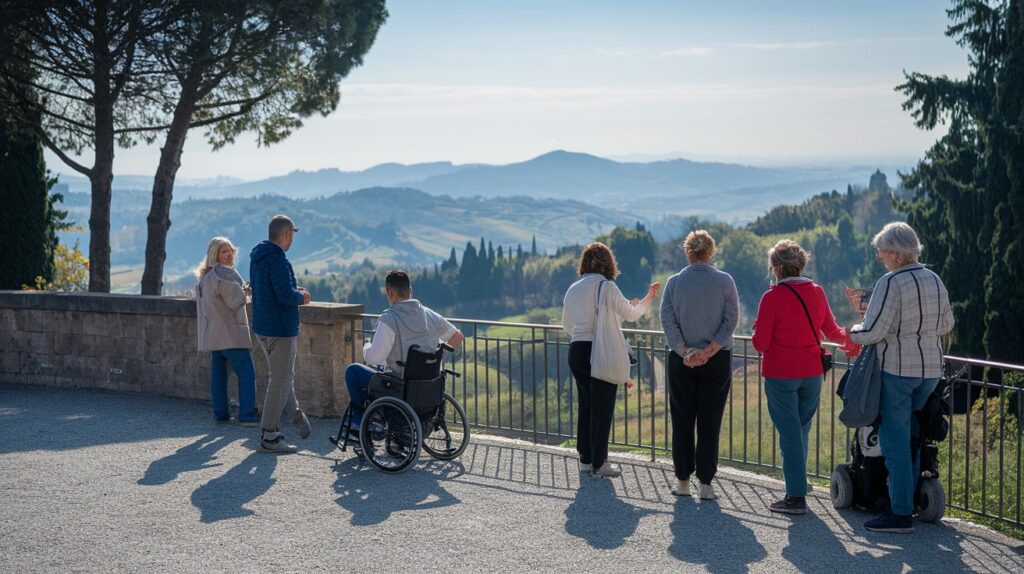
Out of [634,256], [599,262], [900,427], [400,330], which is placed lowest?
[900,427]

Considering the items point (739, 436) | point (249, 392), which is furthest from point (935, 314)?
point (739, 436)

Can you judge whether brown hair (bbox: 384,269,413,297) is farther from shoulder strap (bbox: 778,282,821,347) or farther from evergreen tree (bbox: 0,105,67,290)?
evergreen tree (bbox: 0,105,67,290)

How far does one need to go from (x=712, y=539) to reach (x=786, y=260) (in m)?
1.64

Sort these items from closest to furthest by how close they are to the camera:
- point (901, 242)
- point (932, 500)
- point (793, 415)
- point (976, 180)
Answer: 1. point (901, 242)
2. point (932, 500)
3. point (793, 415)
4. point (976, 180)

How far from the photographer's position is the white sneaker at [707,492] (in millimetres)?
6453

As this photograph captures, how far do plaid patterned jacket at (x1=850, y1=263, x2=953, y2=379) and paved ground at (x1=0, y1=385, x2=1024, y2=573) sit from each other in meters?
0.97

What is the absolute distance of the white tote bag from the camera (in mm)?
6789

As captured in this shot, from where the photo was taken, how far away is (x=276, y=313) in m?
7.74

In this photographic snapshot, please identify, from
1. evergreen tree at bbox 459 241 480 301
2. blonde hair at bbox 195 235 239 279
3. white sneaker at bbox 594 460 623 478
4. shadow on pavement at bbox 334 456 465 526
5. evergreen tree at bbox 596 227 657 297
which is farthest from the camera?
evergreen tree at bbox 459 241 480 301

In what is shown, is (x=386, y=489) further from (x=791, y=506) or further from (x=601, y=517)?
(x=791, y=506)

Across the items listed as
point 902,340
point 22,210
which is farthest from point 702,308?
point 22,210

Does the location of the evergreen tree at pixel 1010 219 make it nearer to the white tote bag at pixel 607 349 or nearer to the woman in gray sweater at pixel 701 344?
the white tote bag at pixel 607 349

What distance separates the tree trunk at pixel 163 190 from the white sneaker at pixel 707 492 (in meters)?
13.5

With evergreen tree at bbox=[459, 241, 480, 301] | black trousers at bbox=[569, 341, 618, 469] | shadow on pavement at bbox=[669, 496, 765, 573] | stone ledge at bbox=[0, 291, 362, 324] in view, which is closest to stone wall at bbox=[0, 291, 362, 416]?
stone ledge at bbox=[0, 291, 362, 324]
